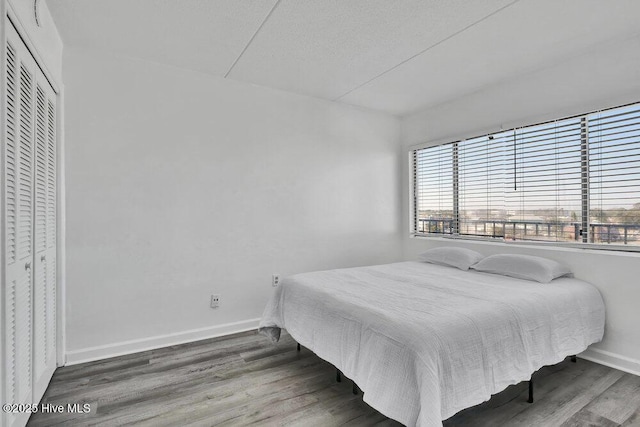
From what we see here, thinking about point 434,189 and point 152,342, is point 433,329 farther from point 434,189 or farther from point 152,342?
point 434,189

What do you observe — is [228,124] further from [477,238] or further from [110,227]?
[477,238]

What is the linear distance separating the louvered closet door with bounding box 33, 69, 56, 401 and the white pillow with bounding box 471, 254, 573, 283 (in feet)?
10.9

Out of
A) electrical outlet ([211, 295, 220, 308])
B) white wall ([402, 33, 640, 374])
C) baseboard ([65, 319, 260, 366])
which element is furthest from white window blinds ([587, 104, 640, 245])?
electrical outlet ([211, 295, 220, 308])

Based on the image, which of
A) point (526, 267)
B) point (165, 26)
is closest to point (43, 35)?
point (165, 26)

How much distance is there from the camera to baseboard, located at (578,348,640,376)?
2.45m

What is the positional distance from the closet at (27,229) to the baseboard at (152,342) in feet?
0.78

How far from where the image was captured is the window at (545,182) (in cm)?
258

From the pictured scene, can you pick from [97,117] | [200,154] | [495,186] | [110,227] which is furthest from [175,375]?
[495,186]

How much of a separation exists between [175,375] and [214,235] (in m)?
1.22

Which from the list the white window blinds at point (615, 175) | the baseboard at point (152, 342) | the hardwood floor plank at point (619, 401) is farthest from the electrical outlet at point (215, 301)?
the white window blinds at point (615, 175)

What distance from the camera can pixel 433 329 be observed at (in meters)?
1.68

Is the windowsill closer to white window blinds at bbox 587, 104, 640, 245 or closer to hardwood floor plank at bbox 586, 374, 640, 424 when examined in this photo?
white window blinds at bbox 587, 104, 640, 245

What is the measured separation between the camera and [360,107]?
4102mm

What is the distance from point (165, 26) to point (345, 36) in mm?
1273
